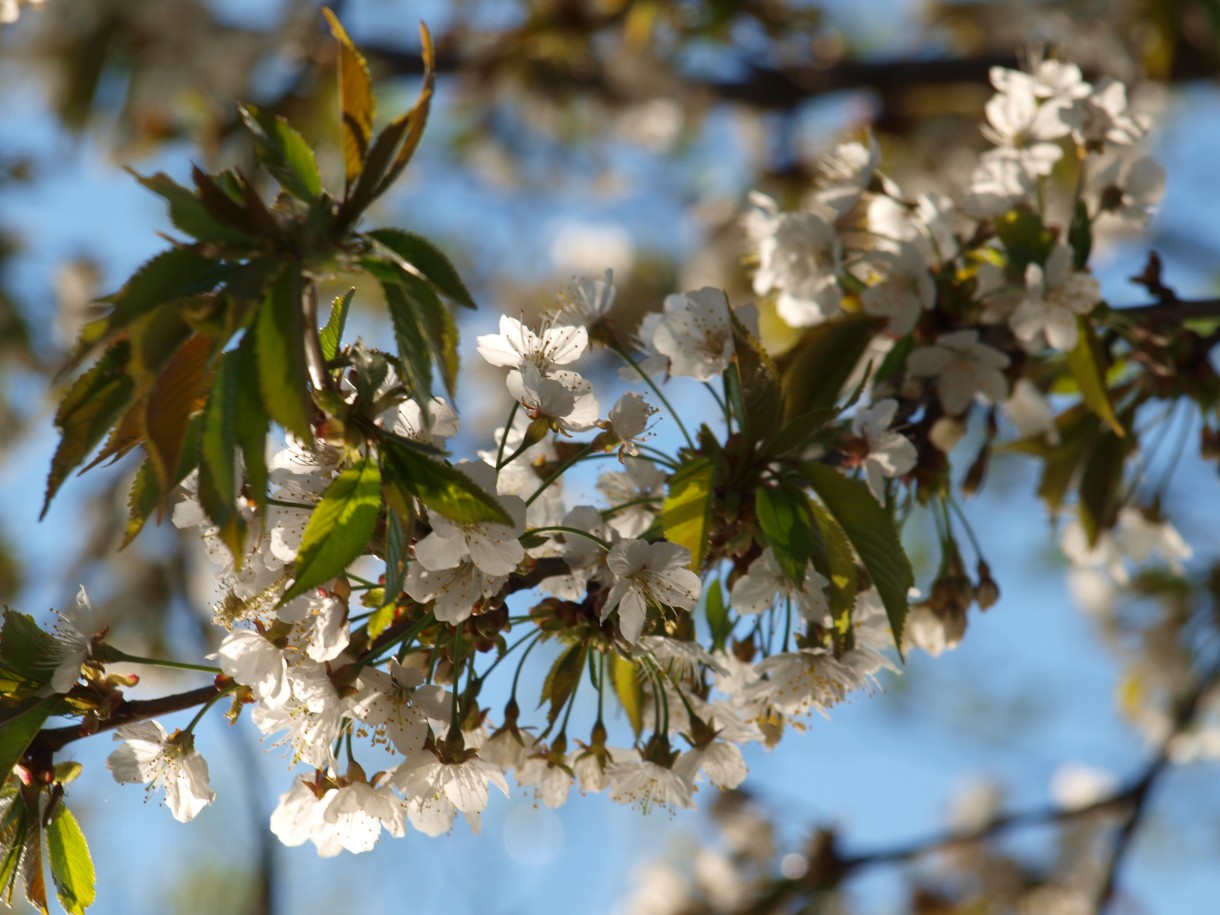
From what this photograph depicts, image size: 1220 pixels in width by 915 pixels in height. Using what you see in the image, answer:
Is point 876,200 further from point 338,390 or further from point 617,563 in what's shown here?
point 338,390

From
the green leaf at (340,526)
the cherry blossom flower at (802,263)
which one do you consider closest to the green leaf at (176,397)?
the green leaf at (340,526)

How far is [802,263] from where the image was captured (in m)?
1.56

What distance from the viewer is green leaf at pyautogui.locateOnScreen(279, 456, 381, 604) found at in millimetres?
909

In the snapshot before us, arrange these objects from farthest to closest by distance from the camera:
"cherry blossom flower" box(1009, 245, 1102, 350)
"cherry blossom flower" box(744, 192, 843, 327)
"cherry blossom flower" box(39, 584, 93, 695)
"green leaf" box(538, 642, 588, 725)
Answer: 1. "cherry blossom flower" box(744, 192, 843, 327)
2. "cherry blossom flower" box(1009, 245, 1102, 350)
3. "green leaf" box(538, 642, 588, 725)
4. "cherry blossom flower" box(39, 584, 93, 695)

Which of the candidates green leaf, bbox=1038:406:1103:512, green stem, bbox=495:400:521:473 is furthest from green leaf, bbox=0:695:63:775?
green leaf, bbox=1038:406:1103:512

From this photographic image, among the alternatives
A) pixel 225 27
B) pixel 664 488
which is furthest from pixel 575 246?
pixel 664 488

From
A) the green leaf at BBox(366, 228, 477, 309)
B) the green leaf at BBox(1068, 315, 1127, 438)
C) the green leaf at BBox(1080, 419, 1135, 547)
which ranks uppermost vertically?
A: the green leaf at BBox(366, 228, 477, 309)

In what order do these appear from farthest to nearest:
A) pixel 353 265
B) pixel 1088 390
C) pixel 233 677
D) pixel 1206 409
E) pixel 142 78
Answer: pixel 142 78, pixel 1206 409, pixel 1088 390, pixel 233 677, pixel 353 265

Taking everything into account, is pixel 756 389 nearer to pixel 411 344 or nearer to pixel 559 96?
pixel 411 344

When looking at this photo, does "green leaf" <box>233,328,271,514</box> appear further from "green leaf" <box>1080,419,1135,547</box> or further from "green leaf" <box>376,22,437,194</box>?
"green leaf" <box>1080,419,1135,547</box>

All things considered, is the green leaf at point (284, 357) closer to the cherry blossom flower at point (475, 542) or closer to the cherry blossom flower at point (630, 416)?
the cherry blossom flower at point (475, 542)

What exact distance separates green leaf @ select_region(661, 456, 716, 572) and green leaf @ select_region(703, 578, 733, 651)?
0.27 metres

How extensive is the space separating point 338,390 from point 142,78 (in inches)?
124

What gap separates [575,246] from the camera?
22.5 feet
